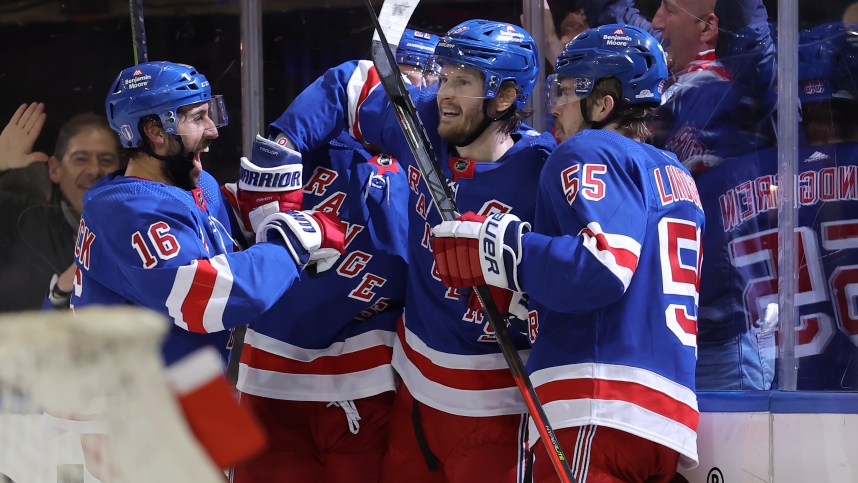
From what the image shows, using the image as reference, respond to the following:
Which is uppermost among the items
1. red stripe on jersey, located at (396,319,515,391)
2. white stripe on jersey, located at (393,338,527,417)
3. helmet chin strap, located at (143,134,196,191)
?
helmet chin strap, located at (143,134,196,191)

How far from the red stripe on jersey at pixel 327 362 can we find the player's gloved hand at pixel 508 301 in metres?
0.57

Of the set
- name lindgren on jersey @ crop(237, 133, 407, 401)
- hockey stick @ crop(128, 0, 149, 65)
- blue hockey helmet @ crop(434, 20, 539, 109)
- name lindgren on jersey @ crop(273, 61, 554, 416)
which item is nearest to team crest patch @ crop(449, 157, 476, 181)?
name lindgren on jersey @ crop(273, 61, 554, 416)

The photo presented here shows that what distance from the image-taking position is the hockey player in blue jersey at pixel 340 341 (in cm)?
310

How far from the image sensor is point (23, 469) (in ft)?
3.75

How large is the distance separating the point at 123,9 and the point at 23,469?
315 centimetres

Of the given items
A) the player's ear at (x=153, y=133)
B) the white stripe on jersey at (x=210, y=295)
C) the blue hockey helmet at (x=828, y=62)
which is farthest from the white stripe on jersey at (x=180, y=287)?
the blue hockey helmet at (x=828, y=62)

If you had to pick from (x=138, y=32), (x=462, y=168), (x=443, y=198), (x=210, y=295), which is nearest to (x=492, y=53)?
(x=462, y=168)

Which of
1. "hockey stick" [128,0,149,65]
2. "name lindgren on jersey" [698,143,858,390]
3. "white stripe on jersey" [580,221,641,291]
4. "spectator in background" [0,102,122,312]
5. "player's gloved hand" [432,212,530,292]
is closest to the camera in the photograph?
"white stripe on jersey" [580,221,641,291]

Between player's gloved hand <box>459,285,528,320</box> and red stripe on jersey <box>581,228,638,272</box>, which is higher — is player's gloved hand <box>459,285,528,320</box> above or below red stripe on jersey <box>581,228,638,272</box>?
below

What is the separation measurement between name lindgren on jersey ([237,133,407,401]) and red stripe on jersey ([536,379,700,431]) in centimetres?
82

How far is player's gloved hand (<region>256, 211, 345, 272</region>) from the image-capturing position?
2705mm

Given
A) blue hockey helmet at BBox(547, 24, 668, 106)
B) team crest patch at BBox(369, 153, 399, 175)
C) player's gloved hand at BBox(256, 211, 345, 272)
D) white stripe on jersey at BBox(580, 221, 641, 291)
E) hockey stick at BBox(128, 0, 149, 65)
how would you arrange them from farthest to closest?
hockey stick at BBox(128, 0, 149, 65) < team crest patch at BBox(369, 153, 399, 175) < player's gloved hand at BBox(256, 211, 345, 272) < blue hockey helmet at BBox(547, 24, 668, 106) < white stripe on jersey at BBox(580, 221, 641, 291)

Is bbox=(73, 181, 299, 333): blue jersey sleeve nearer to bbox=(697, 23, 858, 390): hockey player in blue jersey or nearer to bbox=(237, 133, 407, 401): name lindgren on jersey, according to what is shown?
bbox=(237, 133, 407, 401): name lindgren on jersey

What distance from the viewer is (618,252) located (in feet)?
7.38
